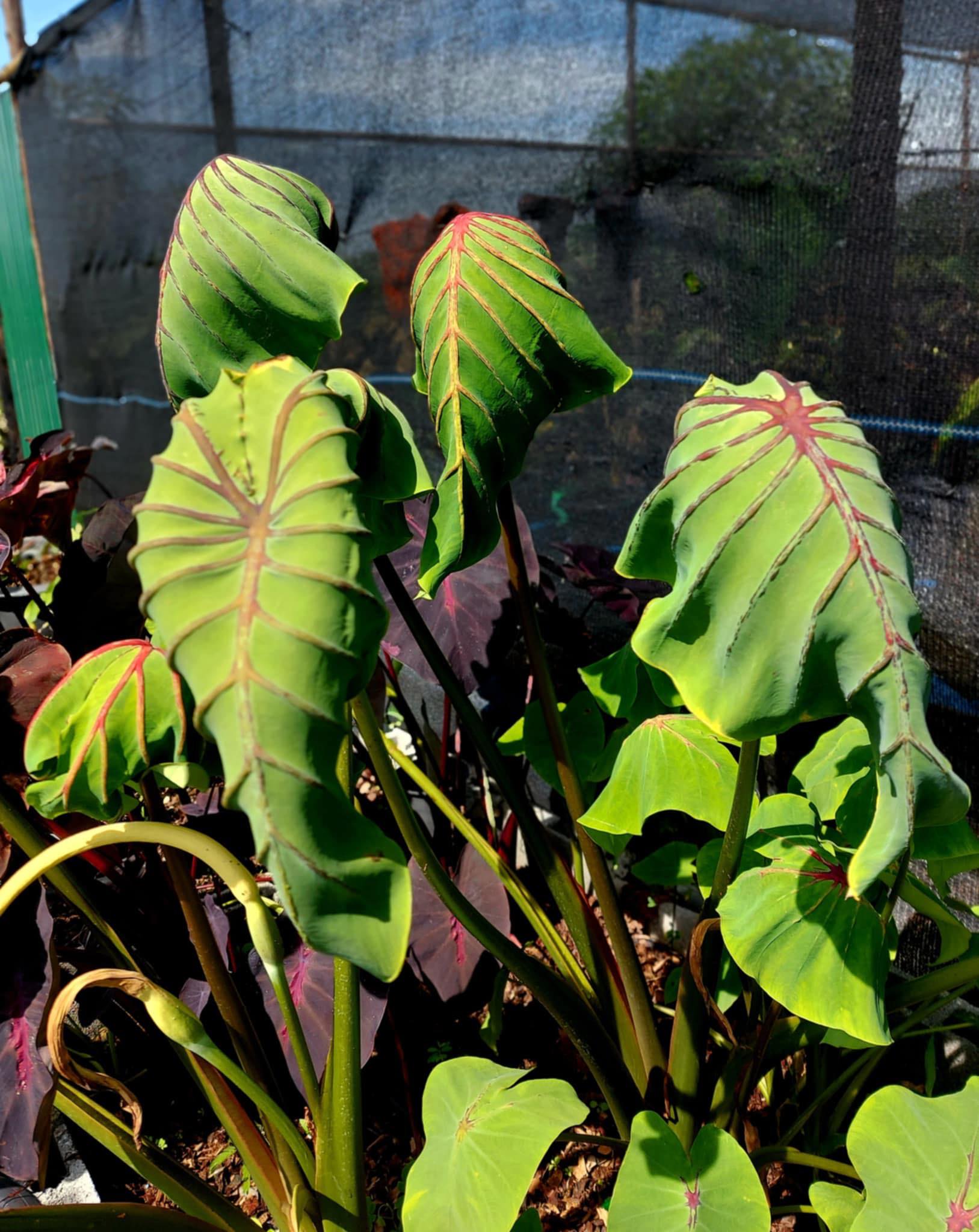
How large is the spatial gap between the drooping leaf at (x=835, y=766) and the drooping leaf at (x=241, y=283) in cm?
61

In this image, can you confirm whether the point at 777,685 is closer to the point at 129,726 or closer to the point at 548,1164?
the point at 129,726

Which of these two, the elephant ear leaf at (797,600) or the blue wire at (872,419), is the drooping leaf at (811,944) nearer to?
the elephant ear leaf at (797,600)

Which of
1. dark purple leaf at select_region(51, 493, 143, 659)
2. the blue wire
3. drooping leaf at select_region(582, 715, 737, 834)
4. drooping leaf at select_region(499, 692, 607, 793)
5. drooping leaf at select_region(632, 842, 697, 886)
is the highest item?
the blue wire

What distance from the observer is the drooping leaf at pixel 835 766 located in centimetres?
86

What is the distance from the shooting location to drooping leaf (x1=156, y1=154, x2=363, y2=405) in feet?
2.23

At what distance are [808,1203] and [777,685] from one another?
2.62ft

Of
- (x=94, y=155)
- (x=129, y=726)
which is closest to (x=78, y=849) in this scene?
(x=129, y=726)

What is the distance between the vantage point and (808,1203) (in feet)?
3.36

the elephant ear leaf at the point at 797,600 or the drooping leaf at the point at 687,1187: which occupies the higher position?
the elephant ear leaf at the point at 797,600

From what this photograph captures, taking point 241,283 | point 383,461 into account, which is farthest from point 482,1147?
point 241,283

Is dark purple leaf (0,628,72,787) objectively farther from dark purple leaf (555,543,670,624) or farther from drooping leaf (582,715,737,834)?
dark purple leaf (555,543,670,624)

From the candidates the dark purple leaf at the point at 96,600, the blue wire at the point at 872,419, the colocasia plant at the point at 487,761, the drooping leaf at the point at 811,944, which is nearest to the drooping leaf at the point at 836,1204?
the colocasia plant at the point at 487,761

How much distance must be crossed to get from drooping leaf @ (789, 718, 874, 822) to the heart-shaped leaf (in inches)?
23.4

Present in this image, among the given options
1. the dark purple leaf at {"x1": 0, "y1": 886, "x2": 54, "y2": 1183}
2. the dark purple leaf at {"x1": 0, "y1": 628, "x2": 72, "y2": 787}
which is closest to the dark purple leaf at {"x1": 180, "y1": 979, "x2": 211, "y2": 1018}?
the dark purple leaf at {"x1": 0, "y1": 886, "x2": 54, "y2": 1183}
